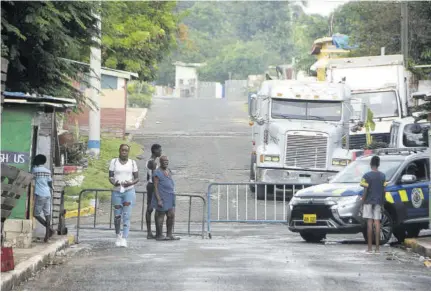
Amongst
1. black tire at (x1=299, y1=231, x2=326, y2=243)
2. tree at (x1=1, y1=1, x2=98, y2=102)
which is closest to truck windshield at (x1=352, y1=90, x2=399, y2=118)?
black tire at (x1=299, y1=231, x2=326, y2=243)

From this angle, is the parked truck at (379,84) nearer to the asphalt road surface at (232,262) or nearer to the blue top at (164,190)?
the asphalt road surface at (232,262)

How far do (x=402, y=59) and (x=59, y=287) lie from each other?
79.7 feet

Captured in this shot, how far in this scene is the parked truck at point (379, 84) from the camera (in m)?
35.0

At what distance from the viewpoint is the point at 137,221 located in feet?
87.8

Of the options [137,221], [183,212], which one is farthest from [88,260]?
[183,212]

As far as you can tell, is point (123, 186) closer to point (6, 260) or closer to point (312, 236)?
point (312, 236)

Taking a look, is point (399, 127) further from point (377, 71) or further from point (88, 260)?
point (88, 260)

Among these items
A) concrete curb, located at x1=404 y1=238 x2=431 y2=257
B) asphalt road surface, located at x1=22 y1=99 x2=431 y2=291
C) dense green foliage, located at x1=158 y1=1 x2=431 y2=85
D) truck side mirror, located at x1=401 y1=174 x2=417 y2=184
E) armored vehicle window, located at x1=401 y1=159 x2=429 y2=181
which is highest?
dense green foliage, located at x1=158 y1=1 x2=431 y2=85

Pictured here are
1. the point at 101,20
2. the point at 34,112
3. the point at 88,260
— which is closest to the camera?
the point at 88,260

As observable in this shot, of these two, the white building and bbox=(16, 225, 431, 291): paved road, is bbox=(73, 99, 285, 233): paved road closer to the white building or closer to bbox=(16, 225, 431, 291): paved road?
bbox=(16, 225, 431, 291): paved road

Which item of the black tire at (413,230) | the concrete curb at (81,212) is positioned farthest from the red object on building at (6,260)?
the concrete curb at (81,212)

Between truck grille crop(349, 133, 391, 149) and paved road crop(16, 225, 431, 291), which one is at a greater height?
truck grille crop(349, 133, 391, 149)

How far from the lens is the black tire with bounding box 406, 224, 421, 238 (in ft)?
69.3

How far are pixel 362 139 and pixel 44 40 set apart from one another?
18.0 metres
